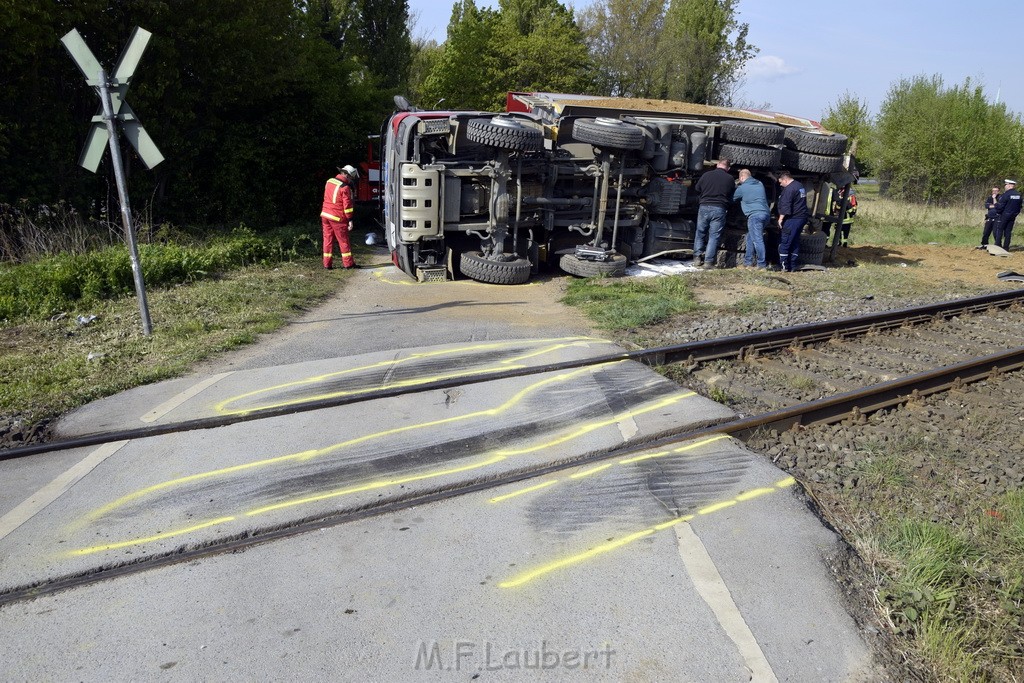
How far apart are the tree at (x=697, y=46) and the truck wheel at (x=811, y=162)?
94.7 ft

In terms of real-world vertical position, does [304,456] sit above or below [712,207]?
below

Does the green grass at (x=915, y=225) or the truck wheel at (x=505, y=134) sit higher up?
the truck wheel at (x=505, y=134)

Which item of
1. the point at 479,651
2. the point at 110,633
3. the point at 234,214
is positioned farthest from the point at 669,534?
the point at 234,214

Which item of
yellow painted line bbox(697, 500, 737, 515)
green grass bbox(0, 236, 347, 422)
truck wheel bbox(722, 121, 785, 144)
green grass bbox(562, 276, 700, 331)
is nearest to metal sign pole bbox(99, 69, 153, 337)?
green grass bbox(0, 236, 347, 422)

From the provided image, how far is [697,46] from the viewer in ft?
132

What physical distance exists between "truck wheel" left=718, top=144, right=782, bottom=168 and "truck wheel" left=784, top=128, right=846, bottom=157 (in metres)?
0.56

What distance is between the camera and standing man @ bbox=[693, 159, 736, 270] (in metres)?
12.2

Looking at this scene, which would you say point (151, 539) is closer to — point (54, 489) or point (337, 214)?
point (54, 489)

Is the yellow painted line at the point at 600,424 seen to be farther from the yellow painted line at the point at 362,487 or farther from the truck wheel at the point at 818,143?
the truck wheel at the point at 818,143

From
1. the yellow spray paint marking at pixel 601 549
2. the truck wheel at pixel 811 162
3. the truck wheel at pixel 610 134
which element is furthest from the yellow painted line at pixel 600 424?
the truck wheel at pixel 811 162

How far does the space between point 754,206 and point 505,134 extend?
461 cm

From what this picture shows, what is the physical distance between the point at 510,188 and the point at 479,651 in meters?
8.62

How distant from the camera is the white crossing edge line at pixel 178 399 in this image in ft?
19.1

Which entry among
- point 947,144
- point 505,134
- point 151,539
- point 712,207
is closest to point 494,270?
point 505,134
